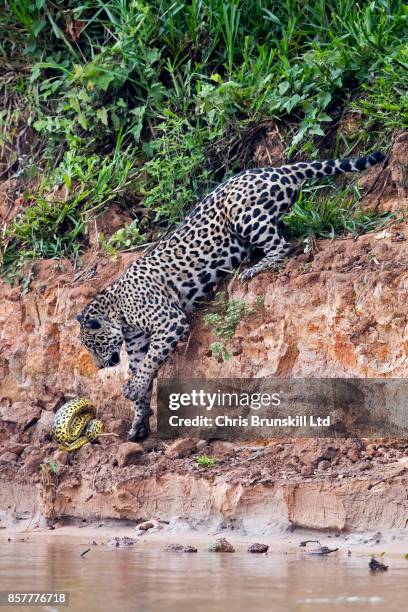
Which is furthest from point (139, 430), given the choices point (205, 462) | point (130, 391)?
point (205, 462)

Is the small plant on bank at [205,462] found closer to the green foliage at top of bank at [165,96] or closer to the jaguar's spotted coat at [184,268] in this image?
the jaguar's spotted coat at [184,268]

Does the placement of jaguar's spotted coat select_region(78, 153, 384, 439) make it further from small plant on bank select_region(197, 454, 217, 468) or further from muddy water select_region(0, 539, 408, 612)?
muddy water select_region(0, 539, 408, 612)

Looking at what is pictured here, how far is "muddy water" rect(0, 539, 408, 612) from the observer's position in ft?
19.0

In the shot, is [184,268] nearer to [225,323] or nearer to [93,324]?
[225,323]

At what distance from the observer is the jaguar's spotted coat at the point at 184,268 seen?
9.52 metres

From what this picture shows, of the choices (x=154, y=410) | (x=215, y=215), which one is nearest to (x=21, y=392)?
(x=154, y=410)

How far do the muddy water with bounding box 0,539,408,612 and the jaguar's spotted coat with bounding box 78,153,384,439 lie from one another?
7.12ft

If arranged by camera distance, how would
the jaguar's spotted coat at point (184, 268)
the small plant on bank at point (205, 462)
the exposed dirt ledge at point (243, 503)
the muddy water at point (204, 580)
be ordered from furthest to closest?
the jaguar's spotted coat at point (184, 268) < the small plant on bank at point (205, 462) < the exposed dirt ledge at point (243, 503) < the muddy water at point (204, 580)

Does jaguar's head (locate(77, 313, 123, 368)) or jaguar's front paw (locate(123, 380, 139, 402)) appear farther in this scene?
jaguar's head (locate(77, 313, 123, 368))

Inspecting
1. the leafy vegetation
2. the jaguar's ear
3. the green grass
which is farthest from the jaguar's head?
the green grass

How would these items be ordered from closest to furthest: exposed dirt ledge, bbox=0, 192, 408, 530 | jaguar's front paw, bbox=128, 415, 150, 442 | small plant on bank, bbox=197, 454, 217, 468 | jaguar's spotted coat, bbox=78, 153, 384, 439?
exposed dirt ledge, bbox=0, 192, 408, 530 → small plant on bank, bbox=197, 454, 217, 468 → jaguar's front paw, bbox=128, 415, 150, 442 → jaguar's spotted coat, bbox=78, 153, 384, 439

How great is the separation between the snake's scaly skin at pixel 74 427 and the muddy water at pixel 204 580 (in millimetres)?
1631

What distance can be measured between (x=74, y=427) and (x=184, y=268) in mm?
1649

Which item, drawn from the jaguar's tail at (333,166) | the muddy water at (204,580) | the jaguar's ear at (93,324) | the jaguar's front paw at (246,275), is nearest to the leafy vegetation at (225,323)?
the jaguar's front paw at (246,275)
